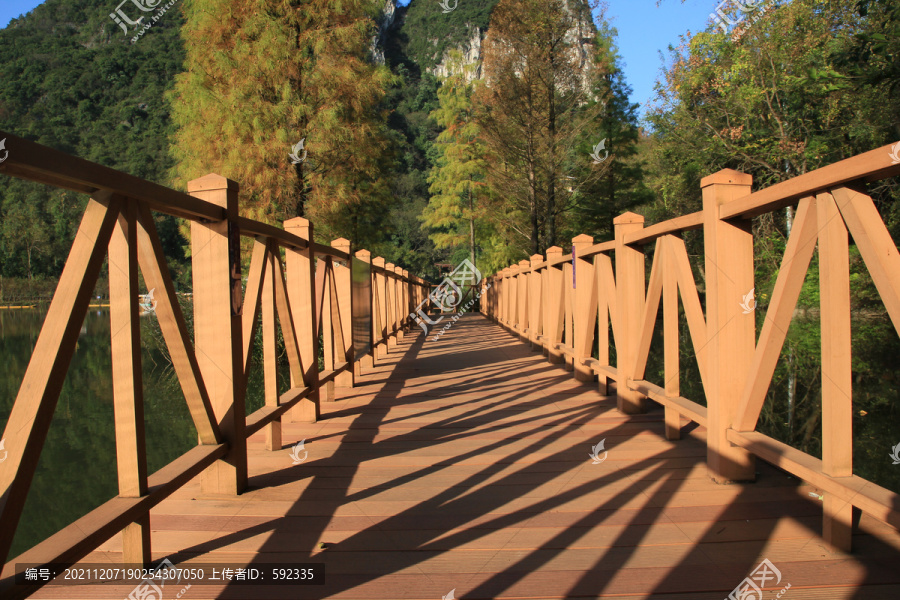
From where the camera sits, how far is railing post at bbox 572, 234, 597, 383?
436cm

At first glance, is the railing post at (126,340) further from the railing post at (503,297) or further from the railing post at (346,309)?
the railing post at (503,297)

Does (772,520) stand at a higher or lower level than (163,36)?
lower

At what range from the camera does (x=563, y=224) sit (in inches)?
688

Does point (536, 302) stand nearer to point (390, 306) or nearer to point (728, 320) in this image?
point (390, 306)

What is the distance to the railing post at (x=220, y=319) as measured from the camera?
206 cm

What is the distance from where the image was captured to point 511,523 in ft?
6.08

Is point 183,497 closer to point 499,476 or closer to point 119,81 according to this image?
point 499,476

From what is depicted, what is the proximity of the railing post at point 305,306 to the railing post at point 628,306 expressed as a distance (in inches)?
70.1

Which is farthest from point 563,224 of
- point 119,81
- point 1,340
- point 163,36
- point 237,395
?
point 163,36

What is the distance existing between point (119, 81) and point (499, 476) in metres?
29.1

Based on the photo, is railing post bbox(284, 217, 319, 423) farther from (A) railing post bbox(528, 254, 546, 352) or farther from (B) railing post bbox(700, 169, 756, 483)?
(A) railing post bbox(528, 254, 546, 352)

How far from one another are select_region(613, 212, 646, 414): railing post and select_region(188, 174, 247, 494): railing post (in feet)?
6.87
